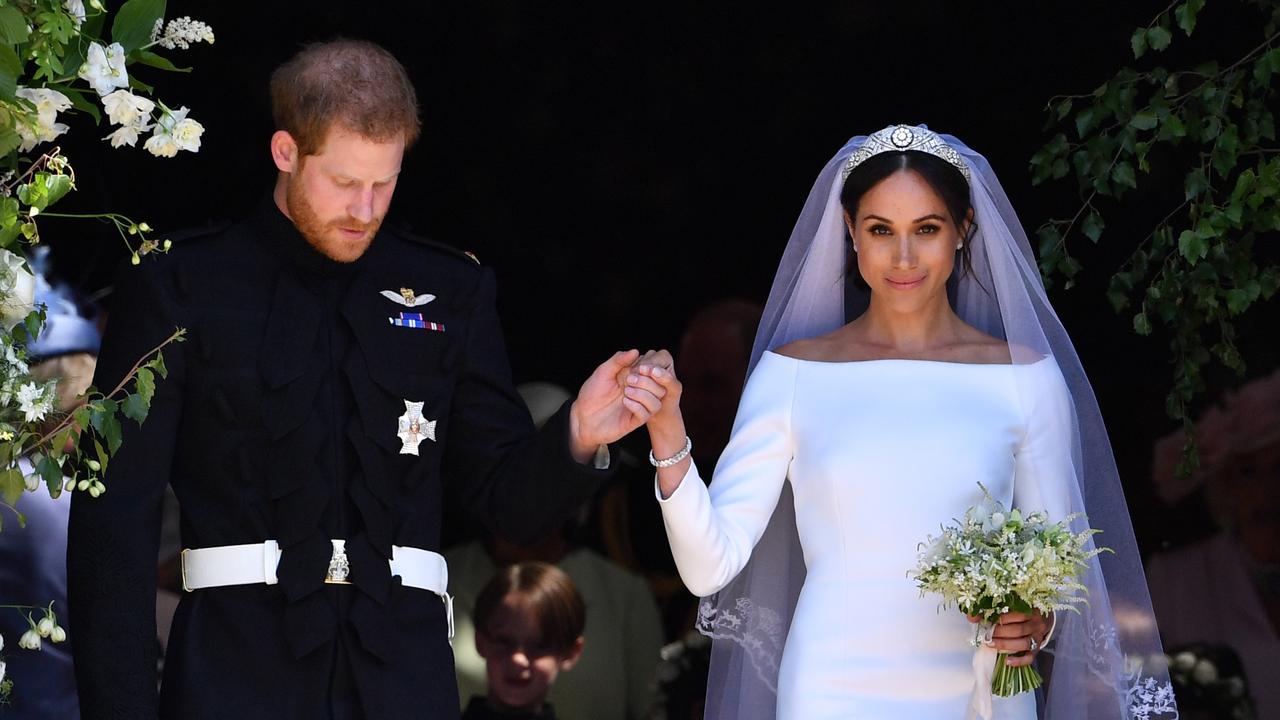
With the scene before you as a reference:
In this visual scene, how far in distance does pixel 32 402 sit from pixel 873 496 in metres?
1.74

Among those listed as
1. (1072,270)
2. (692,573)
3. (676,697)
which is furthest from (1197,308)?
(676,697)

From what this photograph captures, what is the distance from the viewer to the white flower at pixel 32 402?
295 cm

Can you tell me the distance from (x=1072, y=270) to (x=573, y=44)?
7.25ft

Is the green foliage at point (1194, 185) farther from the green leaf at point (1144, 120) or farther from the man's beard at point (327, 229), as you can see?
the man's beard at point (327, 229)

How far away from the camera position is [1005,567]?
11.8 ft

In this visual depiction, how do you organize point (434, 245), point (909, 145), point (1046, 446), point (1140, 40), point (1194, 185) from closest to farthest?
point (434, 245), point (1046, 446), point (909, 145), point (1140, 40), point (1194, 185)

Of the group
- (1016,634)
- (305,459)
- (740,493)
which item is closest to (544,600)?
(740,493)

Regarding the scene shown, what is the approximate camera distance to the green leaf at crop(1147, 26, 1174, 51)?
421 centimetres

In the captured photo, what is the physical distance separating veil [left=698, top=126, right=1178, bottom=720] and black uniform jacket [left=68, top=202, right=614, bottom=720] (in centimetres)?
73

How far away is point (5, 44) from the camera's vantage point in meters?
2.97

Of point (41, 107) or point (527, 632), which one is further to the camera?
point (527, 632)

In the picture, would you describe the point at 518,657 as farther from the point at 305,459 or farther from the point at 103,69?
the point at 103,69

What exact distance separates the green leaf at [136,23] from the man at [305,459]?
37 cm

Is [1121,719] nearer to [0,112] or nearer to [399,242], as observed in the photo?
[399,242]
